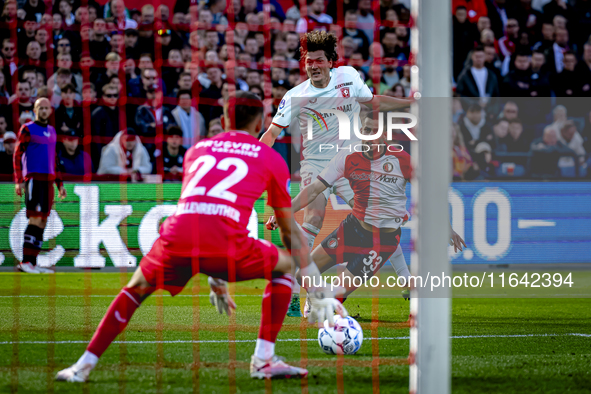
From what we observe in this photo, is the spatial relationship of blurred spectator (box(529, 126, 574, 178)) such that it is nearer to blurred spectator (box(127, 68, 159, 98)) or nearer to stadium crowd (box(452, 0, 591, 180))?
stadium crowd (box(452, 0, 591, 180))

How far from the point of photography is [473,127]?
11086 millimetres

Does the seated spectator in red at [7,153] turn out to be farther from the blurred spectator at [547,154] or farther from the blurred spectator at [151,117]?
the blurred spectator at [547,154]

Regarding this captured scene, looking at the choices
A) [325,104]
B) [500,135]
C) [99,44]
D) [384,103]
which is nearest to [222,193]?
[384,103]

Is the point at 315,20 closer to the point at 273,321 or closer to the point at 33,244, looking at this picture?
the point at 33,244

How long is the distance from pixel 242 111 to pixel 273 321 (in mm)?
1190

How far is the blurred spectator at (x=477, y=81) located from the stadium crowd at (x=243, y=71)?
2cm

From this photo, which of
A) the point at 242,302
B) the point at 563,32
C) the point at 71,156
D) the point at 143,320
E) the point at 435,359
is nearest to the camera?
the point at 435,359

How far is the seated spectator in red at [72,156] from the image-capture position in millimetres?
9477

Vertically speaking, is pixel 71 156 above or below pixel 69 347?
above

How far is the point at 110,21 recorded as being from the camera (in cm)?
1039

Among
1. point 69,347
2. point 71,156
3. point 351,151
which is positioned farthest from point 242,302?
point 71,156

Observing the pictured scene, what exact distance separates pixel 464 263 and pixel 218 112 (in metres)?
4.21

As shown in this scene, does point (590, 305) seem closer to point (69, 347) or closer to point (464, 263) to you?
point (464, 263)

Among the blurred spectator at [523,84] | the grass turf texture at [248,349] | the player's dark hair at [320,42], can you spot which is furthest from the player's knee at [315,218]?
the blurred spectator at [523,84]
